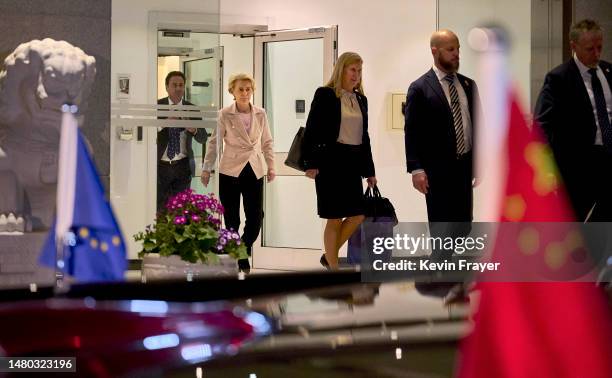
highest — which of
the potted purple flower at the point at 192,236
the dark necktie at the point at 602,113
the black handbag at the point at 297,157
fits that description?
the dark necktie at the point at 602,113

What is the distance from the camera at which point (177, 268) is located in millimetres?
5156

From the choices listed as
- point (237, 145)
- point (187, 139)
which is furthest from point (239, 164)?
point (187, 139)

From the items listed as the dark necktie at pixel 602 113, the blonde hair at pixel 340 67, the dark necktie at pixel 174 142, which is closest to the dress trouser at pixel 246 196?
the dark necktie at pixel 174 142

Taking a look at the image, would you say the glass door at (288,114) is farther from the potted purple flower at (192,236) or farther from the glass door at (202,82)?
the potted purple flower at (192,236)

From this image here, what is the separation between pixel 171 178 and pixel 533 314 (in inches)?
235

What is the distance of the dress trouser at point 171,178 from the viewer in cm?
671

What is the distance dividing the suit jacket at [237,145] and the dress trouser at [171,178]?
141 millimetres

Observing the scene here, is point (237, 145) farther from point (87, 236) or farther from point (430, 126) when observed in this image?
point (87, 236)

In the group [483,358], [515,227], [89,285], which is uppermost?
[515,227]

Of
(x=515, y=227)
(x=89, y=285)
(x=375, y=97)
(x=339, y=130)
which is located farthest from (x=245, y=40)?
(x=515, y=227)

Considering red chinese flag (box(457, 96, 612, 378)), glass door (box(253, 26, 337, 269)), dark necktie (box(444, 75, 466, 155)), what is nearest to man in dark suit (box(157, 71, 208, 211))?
dark necktie (box(444, 75, 466, 155))

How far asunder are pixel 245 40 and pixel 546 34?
3220mm

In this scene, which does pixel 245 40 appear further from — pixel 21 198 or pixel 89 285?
pixel 89 285

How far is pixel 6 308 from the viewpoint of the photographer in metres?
2.90
